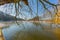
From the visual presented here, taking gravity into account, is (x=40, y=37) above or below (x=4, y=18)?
below

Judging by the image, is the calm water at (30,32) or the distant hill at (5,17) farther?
the distant hill at (5,17)

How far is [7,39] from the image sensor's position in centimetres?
187

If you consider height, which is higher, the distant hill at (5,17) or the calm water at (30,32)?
the distant hill at (5,17)

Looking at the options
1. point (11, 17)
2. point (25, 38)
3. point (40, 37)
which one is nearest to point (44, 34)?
point (40, 37)

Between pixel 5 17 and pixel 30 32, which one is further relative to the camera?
pixel 5 17

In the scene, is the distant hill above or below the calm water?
above

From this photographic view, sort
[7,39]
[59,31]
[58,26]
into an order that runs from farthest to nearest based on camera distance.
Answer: [58,26], [59,31], [7,39]

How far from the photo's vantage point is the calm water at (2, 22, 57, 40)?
79.1 inches

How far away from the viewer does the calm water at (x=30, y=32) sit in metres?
2.01

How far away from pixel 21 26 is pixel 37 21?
296 mm

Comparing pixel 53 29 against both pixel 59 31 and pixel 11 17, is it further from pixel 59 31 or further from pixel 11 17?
pixel 11 17

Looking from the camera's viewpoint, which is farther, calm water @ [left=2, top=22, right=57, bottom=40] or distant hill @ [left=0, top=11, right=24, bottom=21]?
distant hill @ [left=0, top=11, right=24, bottom=21]

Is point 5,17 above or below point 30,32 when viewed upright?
above

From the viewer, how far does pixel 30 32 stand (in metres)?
2.27
